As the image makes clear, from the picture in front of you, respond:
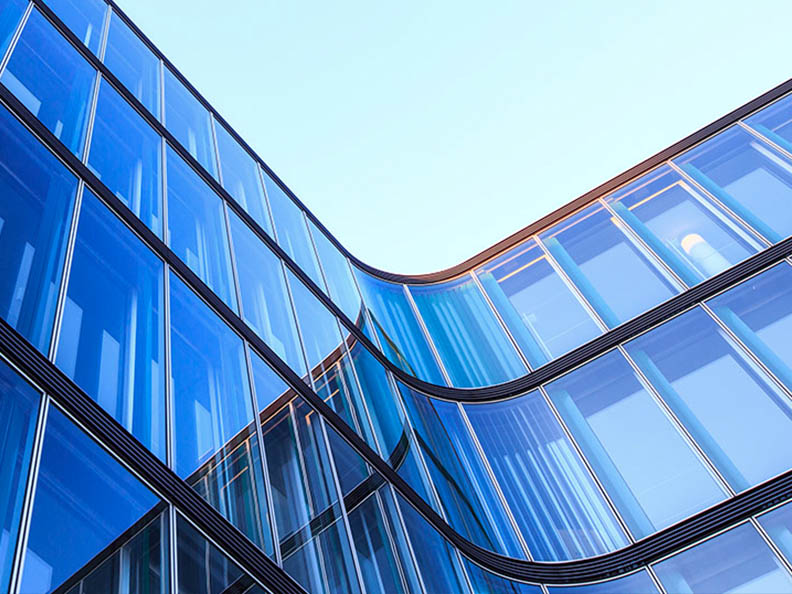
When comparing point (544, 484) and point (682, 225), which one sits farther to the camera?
point (682, 225)

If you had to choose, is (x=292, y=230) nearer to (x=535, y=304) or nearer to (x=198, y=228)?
(x=198, y=228)

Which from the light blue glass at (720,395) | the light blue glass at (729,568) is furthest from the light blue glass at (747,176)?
the light blue glass at (729,568)

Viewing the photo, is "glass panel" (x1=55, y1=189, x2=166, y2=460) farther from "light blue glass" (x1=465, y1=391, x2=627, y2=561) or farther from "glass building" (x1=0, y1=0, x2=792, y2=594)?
"light blue glass" (x1=465, y1=391, x2=627, y2=561)

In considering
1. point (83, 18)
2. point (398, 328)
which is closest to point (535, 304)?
point (398, 328)

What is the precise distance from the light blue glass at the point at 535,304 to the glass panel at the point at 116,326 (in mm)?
11428

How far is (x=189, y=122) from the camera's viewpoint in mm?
18719

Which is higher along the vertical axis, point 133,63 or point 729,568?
point 133,63

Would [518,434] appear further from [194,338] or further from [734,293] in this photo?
[194,338]

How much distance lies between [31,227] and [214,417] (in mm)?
3093

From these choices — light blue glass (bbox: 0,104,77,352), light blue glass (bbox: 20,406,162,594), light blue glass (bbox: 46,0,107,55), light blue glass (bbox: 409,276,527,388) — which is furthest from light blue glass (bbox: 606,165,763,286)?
light blue glass (bbox: 20,406,162,594)

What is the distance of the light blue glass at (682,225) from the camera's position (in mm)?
20000

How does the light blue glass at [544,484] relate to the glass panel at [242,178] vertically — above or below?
below

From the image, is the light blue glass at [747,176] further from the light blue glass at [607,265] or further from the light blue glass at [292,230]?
the light blue glass at [292,230]

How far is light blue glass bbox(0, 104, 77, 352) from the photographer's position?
28.0 ft
